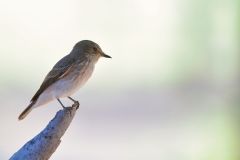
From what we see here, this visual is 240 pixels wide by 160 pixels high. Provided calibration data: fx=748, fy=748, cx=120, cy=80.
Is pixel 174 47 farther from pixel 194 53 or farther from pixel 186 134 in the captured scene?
pixel 186 134

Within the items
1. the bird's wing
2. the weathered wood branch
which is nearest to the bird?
the bird's wing

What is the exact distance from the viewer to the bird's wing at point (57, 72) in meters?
3.14

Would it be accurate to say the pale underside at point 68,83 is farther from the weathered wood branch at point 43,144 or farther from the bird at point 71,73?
the weathered wood branch at point 43,144

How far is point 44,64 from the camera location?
5.55m

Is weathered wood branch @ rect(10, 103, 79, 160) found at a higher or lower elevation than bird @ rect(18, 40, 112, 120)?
higher

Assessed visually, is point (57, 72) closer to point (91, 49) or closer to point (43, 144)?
point (91, 49)

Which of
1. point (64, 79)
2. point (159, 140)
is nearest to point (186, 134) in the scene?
point (159, 140)

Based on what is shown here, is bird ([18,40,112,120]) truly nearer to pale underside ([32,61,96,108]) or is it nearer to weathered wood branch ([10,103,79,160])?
pale underside ([32,61,96,108])

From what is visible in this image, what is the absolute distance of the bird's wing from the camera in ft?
10.3

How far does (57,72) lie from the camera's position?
3191 mm

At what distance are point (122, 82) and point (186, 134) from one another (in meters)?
0.70

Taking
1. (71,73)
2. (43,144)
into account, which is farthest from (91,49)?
(43,144)

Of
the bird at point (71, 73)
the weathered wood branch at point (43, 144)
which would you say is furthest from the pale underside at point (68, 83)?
the weathered wood branch at point (43, 144)

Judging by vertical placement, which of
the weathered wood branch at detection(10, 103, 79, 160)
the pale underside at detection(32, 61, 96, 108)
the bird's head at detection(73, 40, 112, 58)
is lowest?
the pale underside at detection(32, 61, 96, 108)
